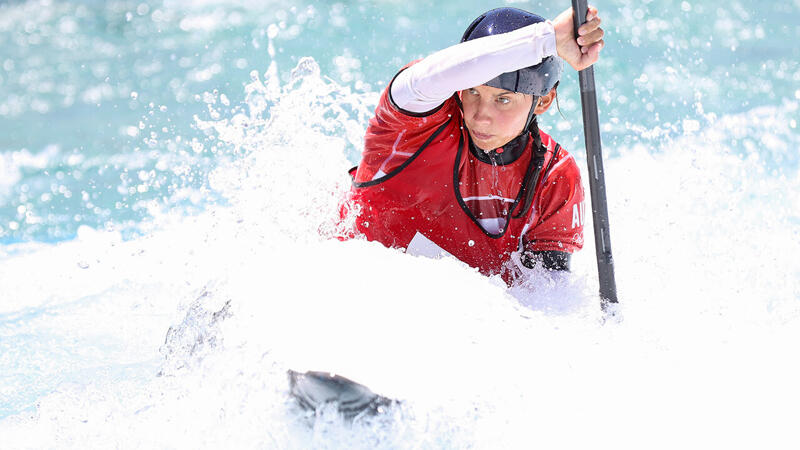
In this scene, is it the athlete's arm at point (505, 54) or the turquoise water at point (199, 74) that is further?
the turquoise water at point (199, 74)

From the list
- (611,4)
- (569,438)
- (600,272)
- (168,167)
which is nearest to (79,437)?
(569,438)

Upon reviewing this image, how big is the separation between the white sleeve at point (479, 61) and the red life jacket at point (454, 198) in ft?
0.61

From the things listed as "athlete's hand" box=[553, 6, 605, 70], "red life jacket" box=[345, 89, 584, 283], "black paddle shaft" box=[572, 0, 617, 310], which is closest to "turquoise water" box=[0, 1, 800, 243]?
"red life jacket" box=[345, 89, 584, 283]

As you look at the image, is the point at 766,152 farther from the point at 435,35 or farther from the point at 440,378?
the point at 440,378

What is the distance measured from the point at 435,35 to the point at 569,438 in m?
4.58

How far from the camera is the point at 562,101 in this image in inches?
198

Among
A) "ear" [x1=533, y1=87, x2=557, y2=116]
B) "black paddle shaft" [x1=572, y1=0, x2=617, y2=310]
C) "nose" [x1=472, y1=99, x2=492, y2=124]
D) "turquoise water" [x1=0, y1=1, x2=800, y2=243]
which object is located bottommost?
"black paddle shaft" [x1=572, y1=0, x2=617, y2=310]

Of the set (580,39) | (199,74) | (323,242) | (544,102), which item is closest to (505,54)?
(580,39)

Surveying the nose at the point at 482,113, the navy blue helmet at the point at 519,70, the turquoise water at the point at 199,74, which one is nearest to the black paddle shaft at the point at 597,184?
the navy blue helmet at the point at 519,70

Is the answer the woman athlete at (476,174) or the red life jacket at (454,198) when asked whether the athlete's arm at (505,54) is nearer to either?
the woman athlete at (476,174)

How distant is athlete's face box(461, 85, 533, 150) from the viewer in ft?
5.86

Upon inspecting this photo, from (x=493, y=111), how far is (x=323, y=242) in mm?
498

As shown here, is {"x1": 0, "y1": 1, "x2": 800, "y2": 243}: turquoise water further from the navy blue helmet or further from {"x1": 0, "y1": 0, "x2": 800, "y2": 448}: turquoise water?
the navy blue helmet

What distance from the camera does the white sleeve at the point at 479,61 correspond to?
1534 millimetres
